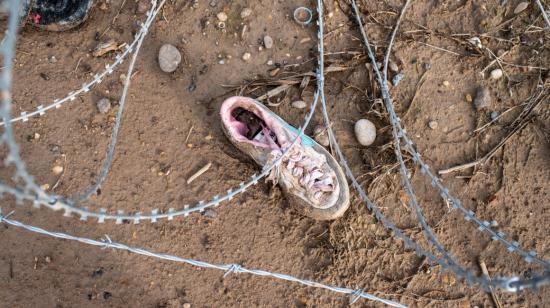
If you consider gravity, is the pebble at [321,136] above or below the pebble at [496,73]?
→ above

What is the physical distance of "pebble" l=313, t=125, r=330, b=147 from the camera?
2545mm

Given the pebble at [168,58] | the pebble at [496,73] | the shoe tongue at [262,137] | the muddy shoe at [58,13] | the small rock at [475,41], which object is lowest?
the pebble at [496,73]

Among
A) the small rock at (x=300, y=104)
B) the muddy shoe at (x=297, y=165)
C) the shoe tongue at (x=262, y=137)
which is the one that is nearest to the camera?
the muddy shoe at (x=297, y=165)

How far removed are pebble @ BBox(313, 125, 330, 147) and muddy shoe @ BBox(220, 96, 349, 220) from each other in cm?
9

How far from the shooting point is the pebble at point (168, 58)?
2615mm

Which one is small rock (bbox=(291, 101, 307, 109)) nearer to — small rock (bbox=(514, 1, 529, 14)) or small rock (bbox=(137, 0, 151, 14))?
small rock (bbox=(137, 0, 151, 14))

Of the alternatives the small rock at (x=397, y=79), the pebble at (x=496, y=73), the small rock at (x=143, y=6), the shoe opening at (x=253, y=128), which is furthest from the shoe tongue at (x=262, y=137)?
the pebble at (x=496, y=73)

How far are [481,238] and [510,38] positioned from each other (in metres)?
1.12

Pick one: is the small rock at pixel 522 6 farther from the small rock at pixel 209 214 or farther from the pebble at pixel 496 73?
the small rock at pixel 209 214

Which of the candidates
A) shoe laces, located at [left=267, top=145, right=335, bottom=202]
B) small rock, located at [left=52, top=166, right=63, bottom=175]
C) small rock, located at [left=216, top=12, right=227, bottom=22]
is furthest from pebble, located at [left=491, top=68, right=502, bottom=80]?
small rock, located at [left=52, top=166, right=63, bottom=175]

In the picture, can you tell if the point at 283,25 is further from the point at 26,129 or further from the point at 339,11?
the point at 26,129

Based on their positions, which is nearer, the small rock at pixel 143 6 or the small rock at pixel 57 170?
the small rock at pixel 57 170

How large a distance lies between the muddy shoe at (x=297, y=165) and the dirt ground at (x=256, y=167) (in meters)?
0.13

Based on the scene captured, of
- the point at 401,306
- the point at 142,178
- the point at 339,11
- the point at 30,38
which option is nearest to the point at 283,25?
the point at 339,11
